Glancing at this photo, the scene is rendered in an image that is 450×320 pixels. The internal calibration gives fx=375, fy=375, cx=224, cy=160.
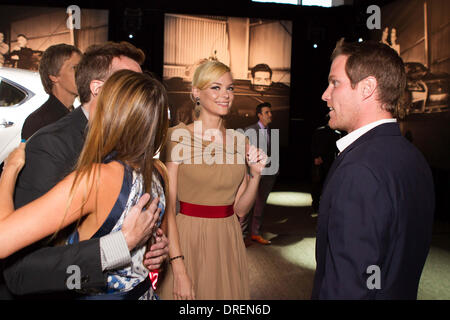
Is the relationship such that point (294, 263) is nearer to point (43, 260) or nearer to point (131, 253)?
point (131, 253)

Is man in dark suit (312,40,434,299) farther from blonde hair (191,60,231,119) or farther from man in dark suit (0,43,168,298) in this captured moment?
blonde hair (191,60,231,119)

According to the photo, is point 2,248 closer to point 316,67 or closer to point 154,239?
point 154,239

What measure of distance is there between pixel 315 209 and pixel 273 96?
381cm

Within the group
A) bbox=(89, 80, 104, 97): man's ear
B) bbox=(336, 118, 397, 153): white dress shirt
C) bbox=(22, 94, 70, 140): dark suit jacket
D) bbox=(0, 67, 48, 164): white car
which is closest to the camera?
bbox=(336, 118, 397, 153): white dress shirt

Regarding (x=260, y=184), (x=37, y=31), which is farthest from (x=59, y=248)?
(x=37, y=31)

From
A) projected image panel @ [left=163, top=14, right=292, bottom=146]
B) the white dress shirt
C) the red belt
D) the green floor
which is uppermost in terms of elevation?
projected image panel @ [left=163, top=14, right=292, bottom=146]

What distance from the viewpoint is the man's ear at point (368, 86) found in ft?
4.56

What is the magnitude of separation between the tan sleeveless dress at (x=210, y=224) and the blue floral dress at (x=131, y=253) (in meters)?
0.69

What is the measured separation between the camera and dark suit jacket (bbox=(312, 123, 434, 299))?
1098 mm

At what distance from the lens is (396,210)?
1146 millimetres

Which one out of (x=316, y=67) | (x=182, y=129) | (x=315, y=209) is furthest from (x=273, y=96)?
(x=182, y=129)

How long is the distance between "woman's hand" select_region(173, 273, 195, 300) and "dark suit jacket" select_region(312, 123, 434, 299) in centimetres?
66

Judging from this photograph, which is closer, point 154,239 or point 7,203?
point 7,203

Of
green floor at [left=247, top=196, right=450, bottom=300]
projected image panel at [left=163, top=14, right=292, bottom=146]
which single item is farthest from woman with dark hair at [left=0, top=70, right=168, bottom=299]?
projected image panel at [left=163, top=14, right=292, bottom=146]
